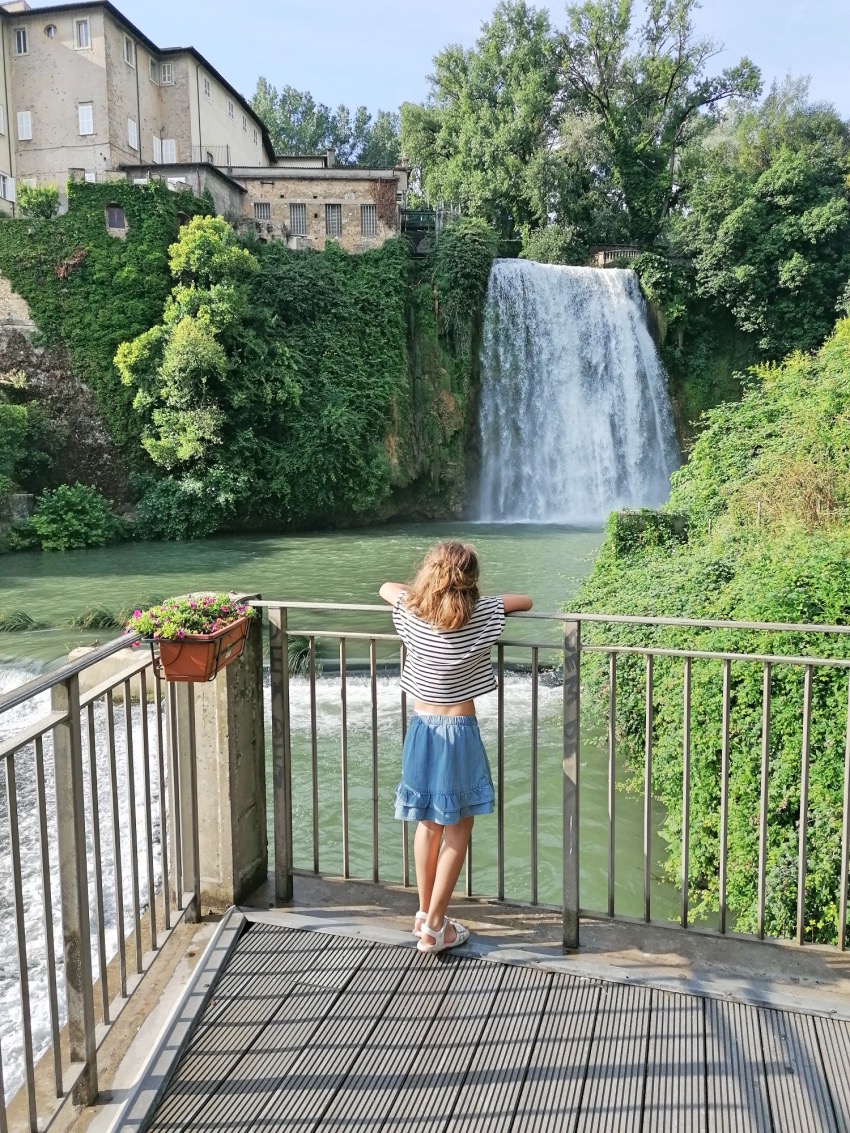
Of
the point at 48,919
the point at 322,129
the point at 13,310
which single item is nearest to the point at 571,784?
the point at 48,919

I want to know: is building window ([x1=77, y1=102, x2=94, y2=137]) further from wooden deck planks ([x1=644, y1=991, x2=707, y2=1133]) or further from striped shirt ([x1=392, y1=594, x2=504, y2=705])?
wooden deck planks ([x1=644, y1=991, x2=707, y2=1133])

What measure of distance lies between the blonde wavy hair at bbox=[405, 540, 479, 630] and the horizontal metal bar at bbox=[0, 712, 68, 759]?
1.32 metres

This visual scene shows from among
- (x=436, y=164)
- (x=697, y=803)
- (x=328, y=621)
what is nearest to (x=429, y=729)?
(x=697, y=803)

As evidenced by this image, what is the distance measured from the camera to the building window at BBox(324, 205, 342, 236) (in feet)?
109

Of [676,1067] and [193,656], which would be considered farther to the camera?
[193,656]

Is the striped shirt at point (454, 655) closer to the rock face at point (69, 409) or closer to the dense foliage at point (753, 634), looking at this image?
the dense foliage at point (753, 634)

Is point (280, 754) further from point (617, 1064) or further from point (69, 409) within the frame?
point (69, 409)

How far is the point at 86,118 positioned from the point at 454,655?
1514 inches

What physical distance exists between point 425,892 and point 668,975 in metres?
0.96

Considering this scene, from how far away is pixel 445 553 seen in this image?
3482mm

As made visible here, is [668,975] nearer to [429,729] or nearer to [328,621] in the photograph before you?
[429,729]

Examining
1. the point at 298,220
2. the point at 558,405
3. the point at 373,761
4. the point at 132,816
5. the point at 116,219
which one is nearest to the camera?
the point at 132,816

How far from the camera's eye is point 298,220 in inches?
1334

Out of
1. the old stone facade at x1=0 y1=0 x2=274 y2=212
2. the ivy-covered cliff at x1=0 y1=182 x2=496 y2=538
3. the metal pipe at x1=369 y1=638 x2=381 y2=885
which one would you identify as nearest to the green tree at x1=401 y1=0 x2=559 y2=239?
the ivy-covered cliff at x1=0 y1=182 x2=496 y2=538
